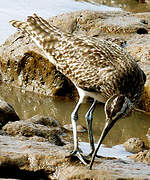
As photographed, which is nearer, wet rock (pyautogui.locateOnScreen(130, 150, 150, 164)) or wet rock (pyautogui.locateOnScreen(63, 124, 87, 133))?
wet rock (pyautogui.locateOnScreen(130, 150, 150, 164))

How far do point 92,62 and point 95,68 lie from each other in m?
0.11

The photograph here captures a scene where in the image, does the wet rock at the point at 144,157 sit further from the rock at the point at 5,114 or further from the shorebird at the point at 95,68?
the rock at the point at 5,114

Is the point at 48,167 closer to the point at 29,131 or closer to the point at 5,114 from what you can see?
the point at 29,131

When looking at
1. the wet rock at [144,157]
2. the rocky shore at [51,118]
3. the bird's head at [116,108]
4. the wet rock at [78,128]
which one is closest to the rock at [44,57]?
the rocky shore at [51,118]

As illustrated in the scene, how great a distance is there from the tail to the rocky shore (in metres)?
1.48

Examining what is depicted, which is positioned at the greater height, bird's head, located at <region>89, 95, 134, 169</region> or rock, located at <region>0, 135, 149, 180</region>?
bird's head, located at <region>89, 95, 134, 169</region>

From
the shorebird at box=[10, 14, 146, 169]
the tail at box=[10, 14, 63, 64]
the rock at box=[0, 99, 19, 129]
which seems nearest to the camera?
the shorebird at box=[10, 14, 146, 169]

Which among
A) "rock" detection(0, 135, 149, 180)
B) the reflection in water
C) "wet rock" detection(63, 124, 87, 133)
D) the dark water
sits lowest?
the reflection in water

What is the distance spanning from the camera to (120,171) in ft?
23.3

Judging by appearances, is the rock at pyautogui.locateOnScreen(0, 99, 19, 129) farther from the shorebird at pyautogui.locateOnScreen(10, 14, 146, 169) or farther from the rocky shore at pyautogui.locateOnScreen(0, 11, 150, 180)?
the shorebird at pyautogui.locateOnScreen(10, 14, 146, 169)

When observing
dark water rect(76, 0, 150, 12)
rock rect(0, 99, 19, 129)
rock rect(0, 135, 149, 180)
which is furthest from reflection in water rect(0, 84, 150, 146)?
dark water rect(76, 0, 150, 12)

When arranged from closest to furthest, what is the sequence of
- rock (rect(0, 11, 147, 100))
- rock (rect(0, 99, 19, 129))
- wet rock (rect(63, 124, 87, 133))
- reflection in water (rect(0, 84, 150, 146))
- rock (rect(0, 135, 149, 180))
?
1. rock (rect(0, 135, 149, 180))
2. rock (rect(0, 99, 19, 129))
3. wet rock (rect(63, 124, 87, 133))
4. reflection in water (rect(0, 84, 150, 146))
5. rock (rect(0, 11, 147, 100))

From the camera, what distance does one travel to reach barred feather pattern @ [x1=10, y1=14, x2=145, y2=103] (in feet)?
24.4

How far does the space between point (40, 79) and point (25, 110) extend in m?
1.65
